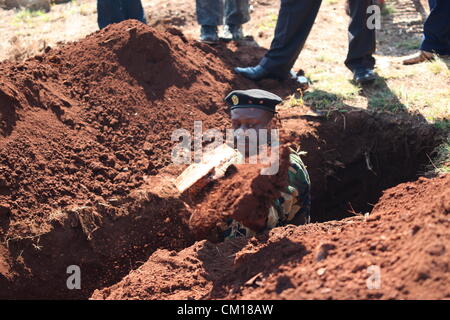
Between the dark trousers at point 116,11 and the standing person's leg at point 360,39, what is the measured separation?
2058mm

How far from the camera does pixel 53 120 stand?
380 cm

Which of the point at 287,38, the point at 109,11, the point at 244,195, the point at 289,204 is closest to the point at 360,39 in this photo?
the point at 287,38

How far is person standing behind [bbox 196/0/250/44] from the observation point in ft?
17.2

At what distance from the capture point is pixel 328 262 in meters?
2.09

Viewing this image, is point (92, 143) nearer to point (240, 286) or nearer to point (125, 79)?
point (125, 79)

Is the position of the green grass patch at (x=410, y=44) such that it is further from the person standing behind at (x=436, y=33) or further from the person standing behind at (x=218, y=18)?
the person standing behind at (x=218, y=18)

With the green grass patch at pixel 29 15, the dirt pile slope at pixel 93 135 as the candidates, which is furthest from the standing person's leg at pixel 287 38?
the green grass patch at pixel 29 15

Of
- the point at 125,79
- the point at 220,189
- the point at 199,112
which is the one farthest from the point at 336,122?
the point at 220,189

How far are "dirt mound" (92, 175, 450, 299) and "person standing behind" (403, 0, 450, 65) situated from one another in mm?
2519

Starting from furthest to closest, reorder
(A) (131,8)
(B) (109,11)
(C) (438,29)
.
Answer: (A) (131,8) < (B) (109,11) < (C) (438,29)

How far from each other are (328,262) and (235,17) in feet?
13.1

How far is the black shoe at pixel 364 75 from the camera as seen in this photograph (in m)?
4.67

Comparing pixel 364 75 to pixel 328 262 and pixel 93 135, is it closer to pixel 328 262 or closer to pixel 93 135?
pixel 93 135

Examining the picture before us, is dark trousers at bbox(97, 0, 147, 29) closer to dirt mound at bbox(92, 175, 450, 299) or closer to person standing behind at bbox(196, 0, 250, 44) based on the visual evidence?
person standing behind at bbox(196, 0, 250, 44)
